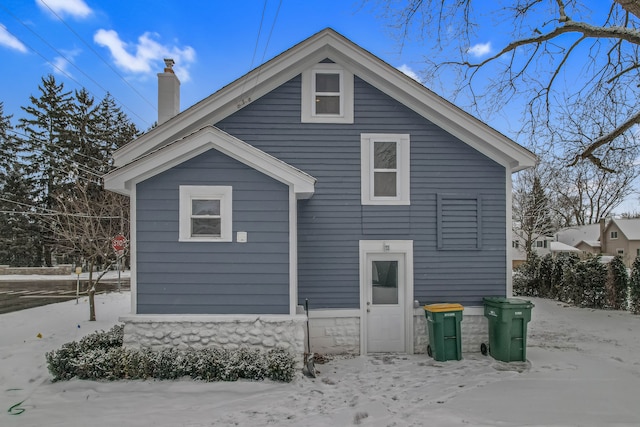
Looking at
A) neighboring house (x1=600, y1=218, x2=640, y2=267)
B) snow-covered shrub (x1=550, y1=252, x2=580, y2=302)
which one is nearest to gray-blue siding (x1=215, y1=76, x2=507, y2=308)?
snow-covered shrub (x1=550, y1=252, x2=580, y2=302)

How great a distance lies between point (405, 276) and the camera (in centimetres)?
754

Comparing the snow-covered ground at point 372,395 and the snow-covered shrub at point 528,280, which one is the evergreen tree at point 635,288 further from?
the snow-covered ground at point 372,395

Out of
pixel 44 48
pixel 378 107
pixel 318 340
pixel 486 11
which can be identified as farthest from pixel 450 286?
pixel 44 48

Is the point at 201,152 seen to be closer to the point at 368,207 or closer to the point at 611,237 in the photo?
the point at 368,207

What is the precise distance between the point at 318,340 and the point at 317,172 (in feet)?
11.0

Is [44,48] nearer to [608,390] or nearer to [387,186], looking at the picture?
[387,186]

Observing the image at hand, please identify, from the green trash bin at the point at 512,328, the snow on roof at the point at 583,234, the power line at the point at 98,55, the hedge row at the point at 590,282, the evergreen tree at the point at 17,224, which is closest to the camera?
the green trash bin at the point at 512,328

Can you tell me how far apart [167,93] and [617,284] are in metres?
15.0

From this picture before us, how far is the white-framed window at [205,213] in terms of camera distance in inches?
243

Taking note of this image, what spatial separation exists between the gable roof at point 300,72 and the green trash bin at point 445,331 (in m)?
3.31

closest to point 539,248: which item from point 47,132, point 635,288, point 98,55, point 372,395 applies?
point 635,288

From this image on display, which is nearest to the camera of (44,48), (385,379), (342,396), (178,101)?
(342,396)

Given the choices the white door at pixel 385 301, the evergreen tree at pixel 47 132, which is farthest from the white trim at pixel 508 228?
the evergreen tree at pixel 47 132

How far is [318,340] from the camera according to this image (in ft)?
24.2
